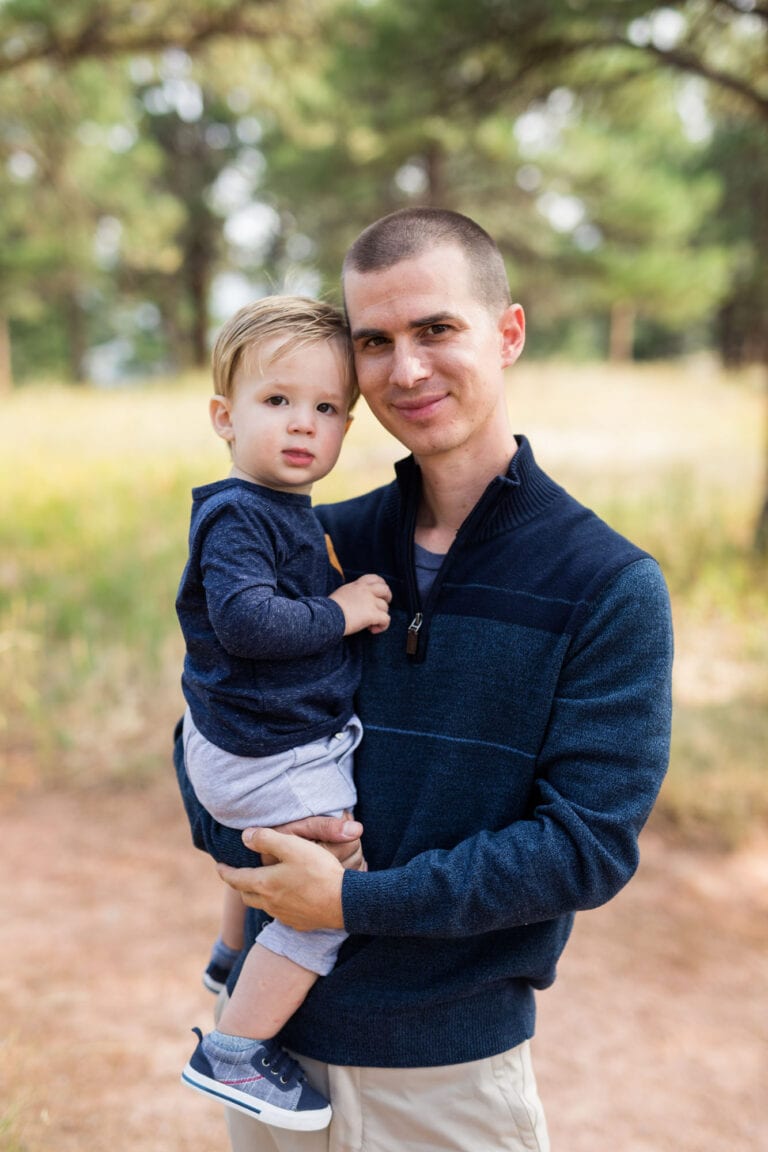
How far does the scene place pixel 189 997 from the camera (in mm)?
3480

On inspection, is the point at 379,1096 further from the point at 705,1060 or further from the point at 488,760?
the point at 705,1060

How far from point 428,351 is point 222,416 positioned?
431 mm

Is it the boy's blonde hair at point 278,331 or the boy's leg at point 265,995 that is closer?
the boy's leg at point 265,995

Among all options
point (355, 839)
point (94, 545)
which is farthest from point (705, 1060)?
point (94, 545)

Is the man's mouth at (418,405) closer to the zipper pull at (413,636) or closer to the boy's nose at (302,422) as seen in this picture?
the boy's nose at (302,422)

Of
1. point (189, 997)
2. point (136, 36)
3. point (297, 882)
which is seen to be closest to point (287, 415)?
point (297, 882)

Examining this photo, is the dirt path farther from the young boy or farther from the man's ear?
the man's ear

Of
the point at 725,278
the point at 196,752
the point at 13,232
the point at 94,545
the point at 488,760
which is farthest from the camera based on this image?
the point at 725,278

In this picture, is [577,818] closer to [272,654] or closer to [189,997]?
[272,654]

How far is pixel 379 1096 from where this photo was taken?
1599mm

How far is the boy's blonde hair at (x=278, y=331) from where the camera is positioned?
5.55 ft

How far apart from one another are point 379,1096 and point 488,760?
613 mm

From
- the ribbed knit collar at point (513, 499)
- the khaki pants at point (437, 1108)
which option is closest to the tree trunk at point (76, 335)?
the ribbed knit collar at point (513, 499)

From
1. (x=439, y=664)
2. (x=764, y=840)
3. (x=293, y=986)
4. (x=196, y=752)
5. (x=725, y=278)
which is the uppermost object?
(x=725, y=278)
